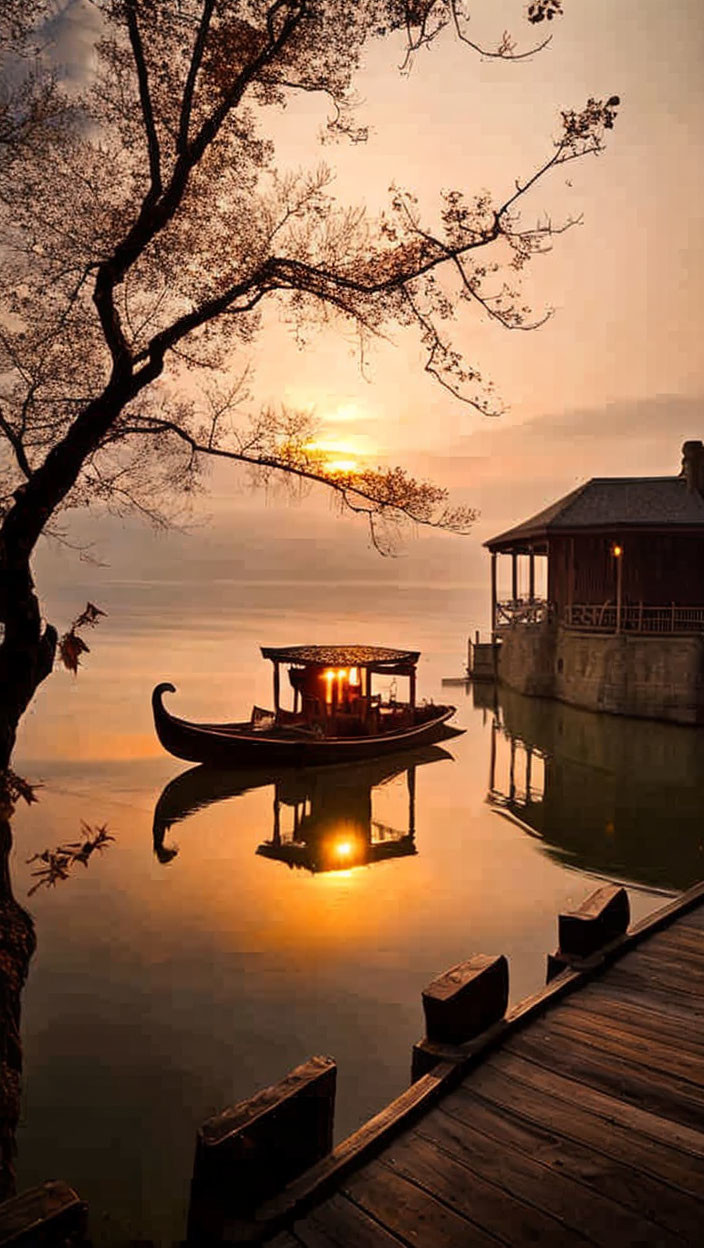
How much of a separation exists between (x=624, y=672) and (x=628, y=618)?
3.59 m

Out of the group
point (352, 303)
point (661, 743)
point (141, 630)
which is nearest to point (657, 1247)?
point (352, 303)

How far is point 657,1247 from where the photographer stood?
2.92 metres

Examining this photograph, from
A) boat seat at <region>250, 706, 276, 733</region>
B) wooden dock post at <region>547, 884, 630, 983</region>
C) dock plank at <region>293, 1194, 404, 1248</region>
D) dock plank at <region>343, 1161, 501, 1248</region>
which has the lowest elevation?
boat seat at <region>250, 706, 276, 733</region>

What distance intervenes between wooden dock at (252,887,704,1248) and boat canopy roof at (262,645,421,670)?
19086 millimetres

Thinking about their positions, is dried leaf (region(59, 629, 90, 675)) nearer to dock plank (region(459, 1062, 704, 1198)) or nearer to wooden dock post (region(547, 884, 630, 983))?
dock plank (region(459, 1062, 704, 1198))

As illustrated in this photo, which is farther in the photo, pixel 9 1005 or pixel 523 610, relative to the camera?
pixel 523 610

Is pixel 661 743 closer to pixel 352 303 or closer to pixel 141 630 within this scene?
pixel 352 303

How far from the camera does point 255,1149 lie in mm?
2932

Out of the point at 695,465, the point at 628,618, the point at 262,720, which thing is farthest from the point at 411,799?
the point at 695,465

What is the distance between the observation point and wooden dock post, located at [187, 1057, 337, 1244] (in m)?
2.88

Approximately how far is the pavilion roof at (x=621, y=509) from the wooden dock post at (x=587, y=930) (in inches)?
1044

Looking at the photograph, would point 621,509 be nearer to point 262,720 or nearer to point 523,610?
point 523,610

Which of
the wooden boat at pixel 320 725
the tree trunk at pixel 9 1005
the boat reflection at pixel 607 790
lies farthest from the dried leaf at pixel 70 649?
the wooden boat at pixel 320 725

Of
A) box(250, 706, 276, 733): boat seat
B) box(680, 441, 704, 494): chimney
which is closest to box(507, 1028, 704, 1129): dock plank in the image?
box(250, 706, 276, 733): boat seat
